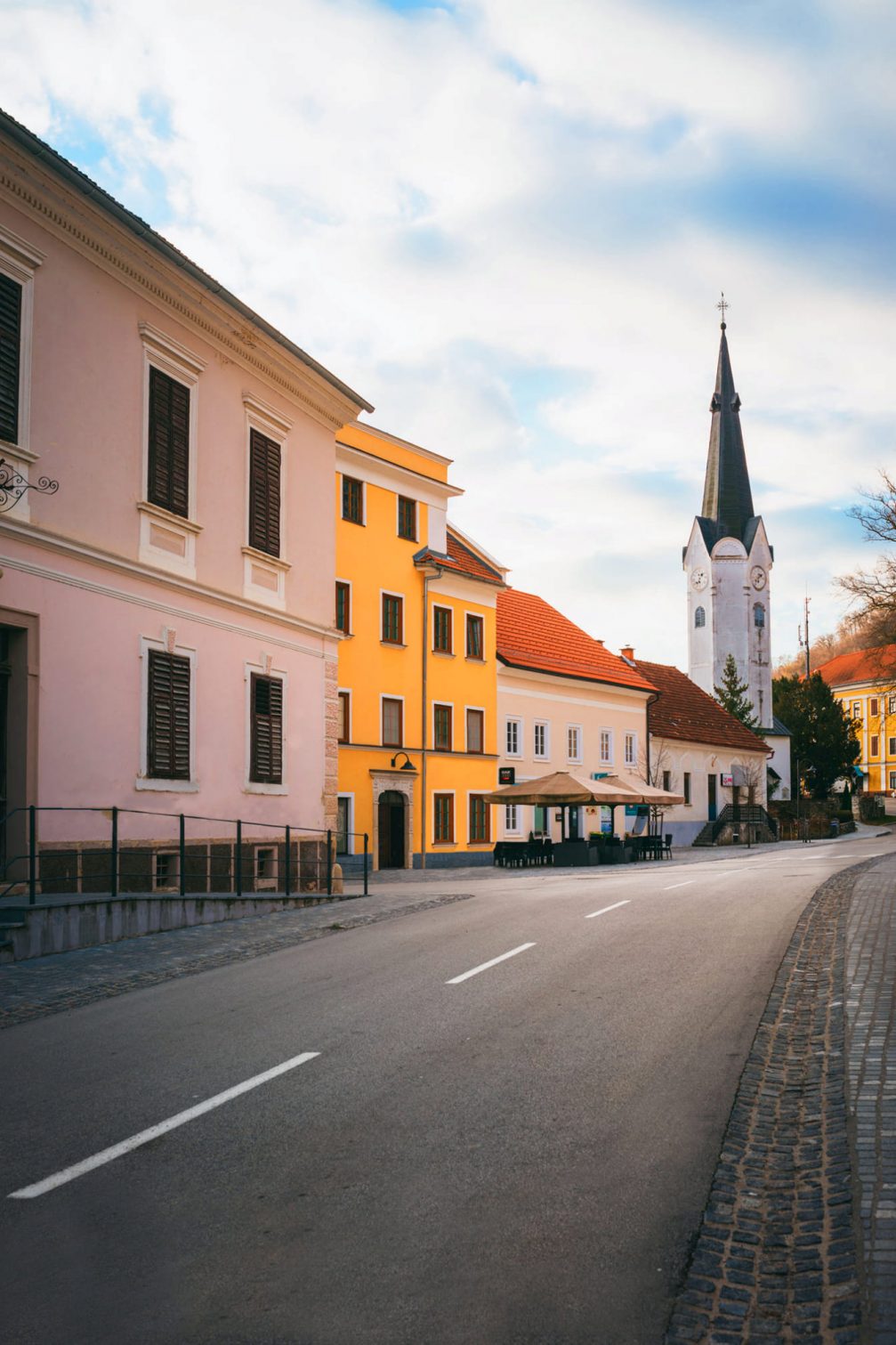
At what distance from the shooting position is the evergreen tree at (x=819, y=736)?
307ft

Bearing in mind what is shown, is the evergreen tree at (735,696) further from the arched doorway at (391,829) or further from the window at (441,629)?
the arched doorway at (391,829)

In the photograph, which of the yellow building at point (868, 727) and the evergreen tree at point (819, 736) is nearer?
the evergreen tree at point (819, 736)

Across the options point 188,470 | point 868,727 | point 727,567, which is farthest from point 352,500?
point 868,727

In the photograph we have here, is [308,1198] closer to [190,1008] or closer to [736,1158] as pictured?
[736,1158]

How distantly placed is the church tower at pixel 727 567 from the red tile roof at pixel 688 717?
31120 millimetres

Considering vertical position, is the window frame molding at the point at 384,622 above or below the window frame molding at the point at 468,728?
above

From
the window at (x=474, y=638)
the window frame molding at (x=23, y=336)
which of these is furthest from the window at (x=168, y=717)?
the window at (x=474, y=638)

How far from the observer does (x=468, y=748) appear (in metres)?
43.7

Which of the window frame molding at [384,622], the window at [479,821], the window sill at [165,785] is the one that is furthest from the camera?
the window at [479,821]

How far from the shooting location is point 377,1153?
20.4 feet

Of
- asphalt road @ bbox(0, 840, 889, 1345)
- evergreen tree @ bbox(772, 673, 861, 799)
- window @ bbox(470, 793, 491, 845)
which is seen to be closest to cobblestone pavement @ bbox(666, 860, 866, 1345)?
asphalt road @ bbox(0, 840, 889, 1345)

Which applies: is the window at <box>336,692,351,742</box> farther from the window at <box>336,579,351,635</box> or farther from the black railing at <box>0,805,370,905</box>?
the black railing at <box>0,805,370,905</box>

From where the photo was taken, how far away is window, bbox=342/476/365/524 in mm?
38406

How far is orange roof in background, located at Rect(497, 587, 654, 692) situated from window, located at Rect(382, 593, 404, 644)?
640 cm
